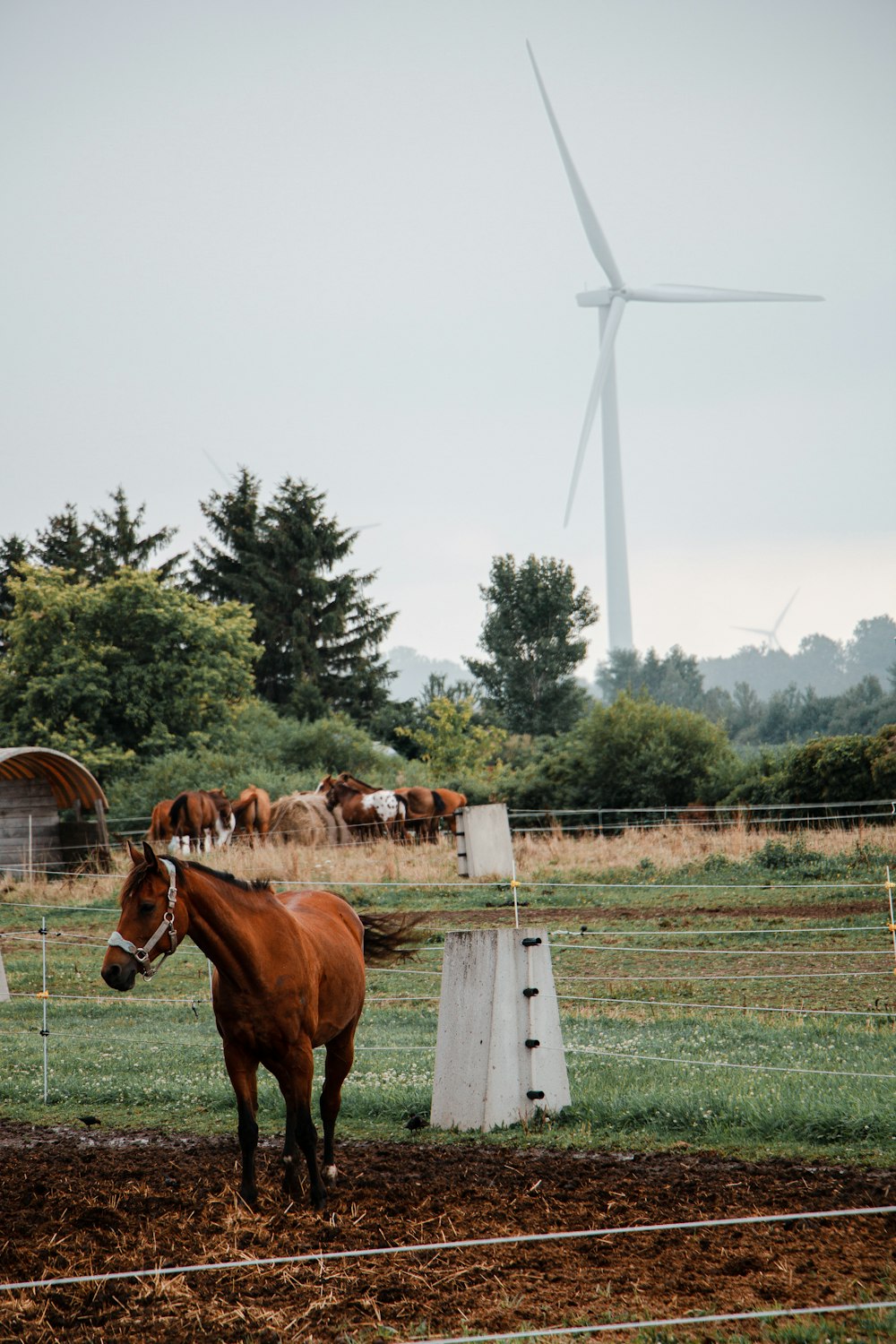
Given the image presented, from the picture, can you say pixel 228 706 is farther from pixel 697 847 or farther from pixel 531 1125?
pixel 531 1125

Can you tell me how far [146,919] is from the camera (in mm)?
6273

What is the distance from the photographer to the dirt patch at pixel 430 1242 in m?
4.99

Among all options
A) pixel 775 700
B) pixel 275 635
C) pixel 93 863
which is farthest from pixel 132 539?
pixel 93 863

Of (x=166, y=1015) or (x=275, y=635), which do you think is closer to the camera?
→ (x=166, y=1015)

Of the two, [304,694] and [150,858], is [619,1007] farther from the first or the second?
[304,694]

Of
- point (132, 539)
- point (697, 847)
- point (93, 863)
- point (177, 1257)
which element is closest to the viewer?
point (177, 1257)

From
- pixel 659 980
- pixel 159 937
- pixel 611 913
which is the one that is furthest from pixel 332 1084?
pixel 611 913

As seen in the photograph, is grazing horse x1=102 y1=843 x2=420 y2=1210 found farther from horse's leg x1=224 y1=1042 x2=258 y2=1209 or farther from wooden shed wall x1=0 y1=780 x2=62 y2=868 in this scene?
wooden shed wall x1=0 y1=780 x2=62 y2=868

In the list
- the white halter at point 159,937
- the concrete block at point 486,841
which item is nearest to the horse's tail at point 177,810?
the concrete block at point 486,841

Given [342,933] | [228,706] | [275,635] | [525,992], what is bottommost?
[525,992]

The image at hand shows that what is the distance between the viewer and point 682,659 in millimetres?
97688

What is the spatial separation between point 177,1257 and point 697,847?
19.0 m

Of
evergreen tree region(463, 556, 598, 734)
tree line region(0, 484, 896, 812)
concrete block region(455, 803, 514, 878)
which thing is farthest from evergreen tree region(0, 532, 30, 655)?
concrete block region(455, 803, 514, 878)

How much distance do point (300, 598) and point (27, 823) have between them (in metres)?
31.1
